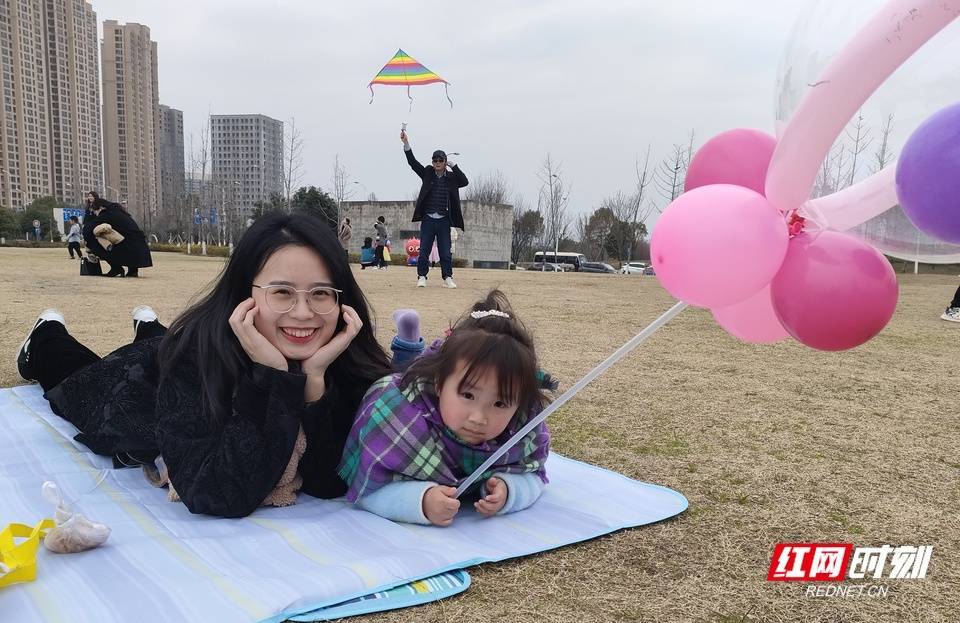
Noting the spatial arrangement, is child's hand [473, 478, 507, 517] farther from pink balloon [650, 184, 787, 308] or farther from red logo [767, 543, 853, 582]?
pink balloon [650, 184, 787, 308]

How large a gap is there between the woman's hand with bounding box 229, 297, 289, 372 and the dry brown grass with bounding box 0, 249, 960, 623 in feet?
2.89

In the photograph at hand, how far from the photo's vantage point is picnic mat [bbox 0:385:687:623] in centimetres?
156

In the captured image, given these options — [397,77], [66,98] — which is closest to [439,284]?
[397,77]

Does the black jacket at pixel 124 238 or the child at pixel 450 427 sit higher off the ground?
the black jacket at pixel 124 238

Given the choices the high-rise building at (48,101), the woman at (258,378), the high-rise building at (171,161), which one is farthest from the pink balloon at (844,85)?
the high-rise building at (48,101)

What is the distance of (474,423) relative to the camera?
2092 millimetres

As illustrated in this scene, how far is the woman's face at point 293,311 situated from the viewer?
2.17 m

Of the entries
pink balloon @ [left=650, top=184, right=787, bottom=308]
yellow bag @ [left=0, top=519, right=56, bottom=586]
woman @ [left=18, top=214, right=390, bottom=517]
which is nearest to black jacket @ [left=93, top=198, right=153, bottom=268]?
woman @ [left=18, top=214, right=390, bottom=517]

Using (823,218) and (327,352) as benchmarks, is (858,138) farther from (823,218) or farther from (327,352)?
(327,352)

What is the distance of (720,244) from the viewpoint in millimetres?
1505

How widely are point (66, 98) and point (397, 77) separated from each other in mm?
57356

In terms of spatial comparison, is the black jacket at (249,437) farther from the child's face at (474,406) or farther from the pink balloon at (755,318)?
the pink balloon at (755,318)

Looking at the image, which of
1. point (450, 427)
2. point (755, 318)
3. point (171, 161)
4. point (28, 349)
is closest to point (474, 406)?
point (450, 427)

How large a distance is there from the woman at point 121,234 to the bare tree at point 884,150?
10.8m
